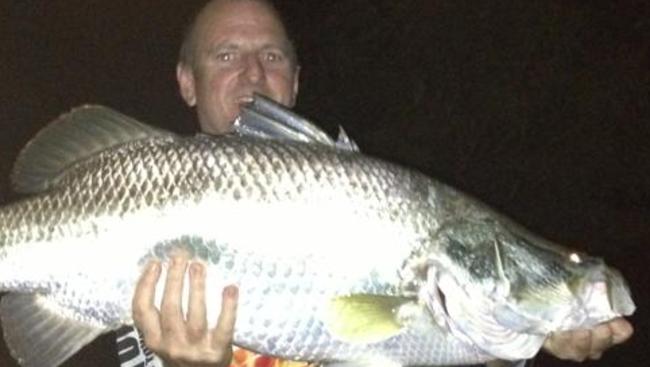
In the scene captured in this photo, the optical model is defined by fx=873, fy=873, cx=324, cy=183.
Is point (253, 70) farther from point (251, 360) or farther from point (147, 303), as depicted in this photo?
point (147, 303)

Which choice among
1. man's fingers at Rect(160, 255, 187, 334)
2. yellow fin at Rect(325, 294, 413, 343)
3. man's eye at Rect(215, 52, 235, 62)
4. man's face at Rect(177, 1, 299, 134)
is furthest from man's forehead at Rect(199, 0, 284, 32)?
yellow fin at Rect(325, 294, 413, 343)

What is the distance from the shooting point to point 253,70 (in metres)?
3.06

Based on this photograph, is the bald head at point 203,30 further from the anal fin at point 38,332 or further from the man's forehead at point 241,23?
the anal fin at point 38,332

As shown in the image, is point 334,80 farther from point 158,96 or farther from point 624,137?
point 624,137

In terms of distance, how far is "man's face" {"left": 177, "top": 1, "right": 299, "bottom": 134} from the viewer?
3062 mm

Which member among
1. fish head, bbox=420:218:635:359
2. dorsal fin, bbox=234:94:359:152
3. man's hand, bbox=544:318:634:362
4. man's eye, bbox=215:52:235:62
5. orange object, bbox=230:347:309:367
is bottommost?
orange object, bbox=230:347:309:367

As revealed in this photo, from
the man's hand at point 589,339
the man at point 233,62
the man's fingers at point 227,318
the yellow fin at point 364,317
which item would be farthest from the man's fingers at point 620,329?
the man's fingers at point 227,318

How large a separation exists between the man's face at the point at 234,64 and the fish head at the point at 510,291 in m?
1.23

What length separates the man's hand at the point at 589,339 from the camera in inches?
82.9

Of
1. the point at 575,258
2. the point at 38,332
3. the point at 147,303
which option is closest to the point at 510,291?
the point at 575,258

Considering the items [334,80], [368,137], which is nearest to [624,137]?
[368,137]

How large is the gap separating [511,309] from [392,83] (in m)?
9.82

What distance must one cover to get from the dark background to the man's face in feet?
17.8

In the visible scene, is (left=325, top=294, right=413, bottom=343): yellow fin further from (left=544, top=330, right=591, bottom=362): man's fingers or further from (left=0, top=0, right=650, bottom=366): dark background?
(left=0, top=0, right=650, bottom=366): dark background
